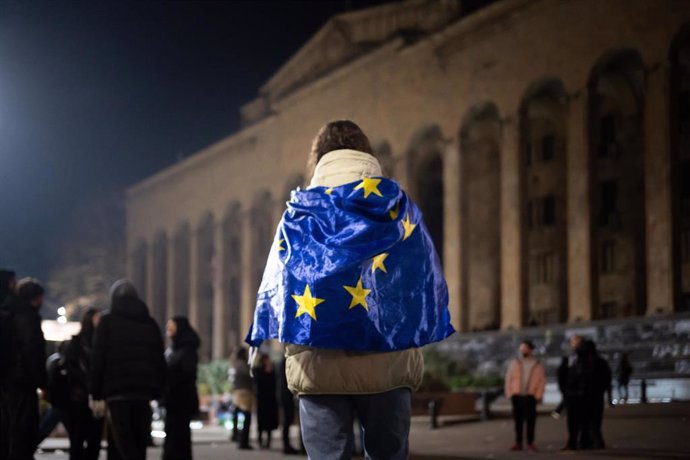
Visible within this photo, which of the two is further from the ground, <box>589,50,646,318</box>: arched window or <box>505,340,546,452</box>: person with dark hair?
<box>589,50,646,318</box>: arched window

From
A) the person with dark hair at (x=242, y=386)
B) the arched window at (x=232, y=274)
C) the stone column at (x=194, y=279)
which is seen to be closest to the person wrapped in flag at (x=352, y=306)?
the person with dark hair at (x=242, y=386)

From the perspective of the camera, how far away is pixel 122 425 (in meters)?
10.1

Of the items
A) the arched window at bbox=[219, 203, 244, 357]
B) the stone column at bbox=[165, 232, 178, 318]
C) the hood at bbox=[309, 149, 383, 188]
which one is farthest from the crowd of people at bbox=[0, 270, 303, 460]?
the stone column at bbox=[165, 232, 178, 318]

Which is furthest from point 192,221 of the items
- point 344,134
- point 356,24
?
point 344,134

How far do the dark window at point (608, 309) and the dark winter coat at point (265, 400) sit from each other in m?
23.4

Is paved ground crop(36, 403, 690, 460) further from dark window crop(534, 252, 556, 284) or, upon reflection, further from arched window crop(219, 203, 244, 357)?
arched window crop(219, 203, 244, 357)

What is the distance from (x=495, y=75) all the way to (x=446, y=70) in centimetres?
330

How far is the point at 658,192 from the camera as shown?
3662 centimetres

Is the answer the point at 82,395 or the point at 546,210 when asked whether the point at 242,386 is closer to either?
the point at 82,395

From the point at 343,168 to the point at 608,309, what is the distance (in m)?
39.8

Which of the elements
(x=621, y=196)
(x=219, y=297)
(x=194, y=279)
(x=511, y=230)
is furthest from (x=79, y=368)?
(x=194, y=279)

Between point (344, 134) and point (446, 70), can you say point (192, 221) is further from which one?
point (344, 134)

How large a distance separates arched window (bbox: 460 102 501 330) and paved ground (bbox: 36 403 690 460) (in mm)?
21381

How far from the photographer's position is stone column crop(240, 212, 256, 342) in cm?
6419
